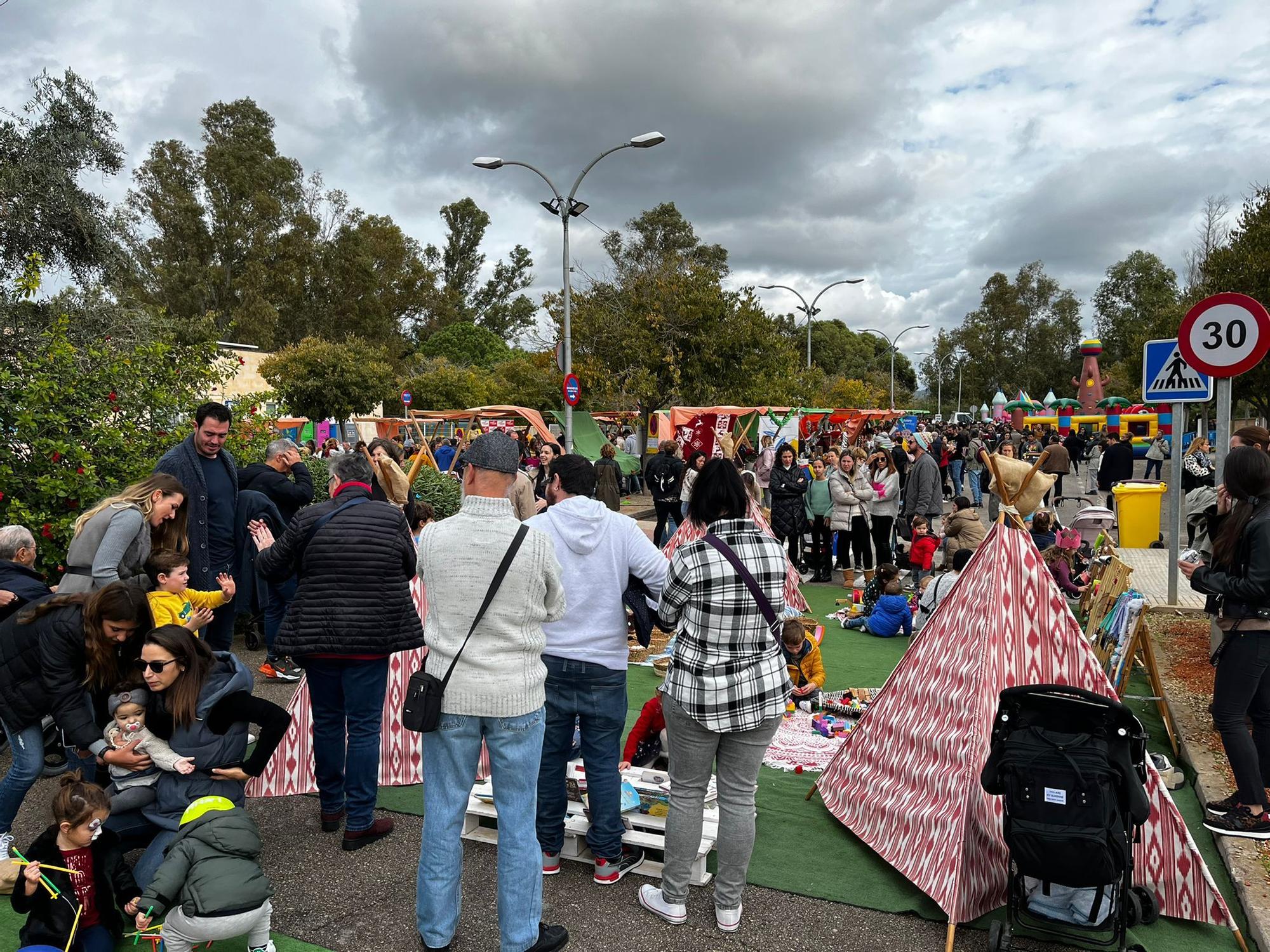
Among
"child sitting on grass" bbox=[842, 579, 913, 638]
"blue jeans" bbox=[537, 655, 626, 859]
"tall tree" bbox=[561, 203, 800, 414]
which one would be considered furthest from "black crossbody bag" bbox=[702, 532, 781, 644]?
"tall tree" bbox=[561, 203, 800, 414]

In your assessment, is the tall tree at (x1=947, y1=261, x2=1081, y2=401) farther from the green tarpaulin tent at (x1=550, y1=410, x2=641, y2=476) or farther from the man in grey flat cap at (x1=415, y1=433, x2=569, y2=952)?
the man in grey flat cap at (x1=415, y1=433, x2=569, y2=952)

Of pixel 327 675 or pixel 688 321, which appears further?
pixel 688 321

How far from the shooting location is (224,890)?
300 cm

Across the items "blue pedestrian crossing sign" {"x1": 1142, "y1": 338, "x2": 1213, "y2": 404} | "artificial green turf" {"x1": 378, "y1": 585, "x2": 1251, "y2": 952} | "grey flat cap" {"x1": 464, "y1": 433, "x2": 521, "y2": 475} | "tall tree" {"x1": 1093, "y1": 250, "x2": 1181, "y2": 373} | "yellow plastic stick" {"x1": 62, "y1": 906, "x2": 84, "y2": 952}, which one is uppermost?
"tall tree" {"x1": 1093, "y1": 250, "x2": 1181, "y2": 373}

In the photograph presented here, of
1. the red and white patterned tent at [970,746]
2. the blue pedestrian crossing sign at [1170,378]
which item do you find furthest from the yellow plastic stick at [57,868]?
the blue pedestrian crossing sign at [1170,378]

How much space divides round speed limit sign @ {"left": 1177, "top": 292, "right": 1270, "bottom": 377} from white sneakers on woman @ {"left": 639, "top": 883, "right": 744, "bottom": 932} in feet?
16.5

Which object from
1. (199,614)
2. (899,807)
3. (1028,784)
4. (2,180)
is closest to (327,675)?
(199,614)

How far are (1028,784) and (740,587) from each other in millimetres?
1268

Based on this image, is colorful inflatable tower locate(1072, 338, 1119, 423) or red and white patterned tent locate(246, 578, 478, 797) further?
colorful inflatable tower locate(1072, 338, 1119, 423)

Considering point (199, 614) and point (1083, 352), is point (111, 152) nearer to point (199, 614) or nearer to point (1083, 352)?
point (199, 614)

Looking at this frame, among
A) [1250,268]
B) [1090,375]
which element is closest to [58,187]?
[1250,268]

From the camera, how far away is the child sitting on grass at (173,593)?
4320 mm

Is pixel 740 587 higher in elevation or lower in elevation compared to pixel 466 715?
higher

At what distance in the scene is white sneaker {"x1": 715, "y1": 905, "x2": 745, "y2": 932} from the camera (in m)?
3.39
